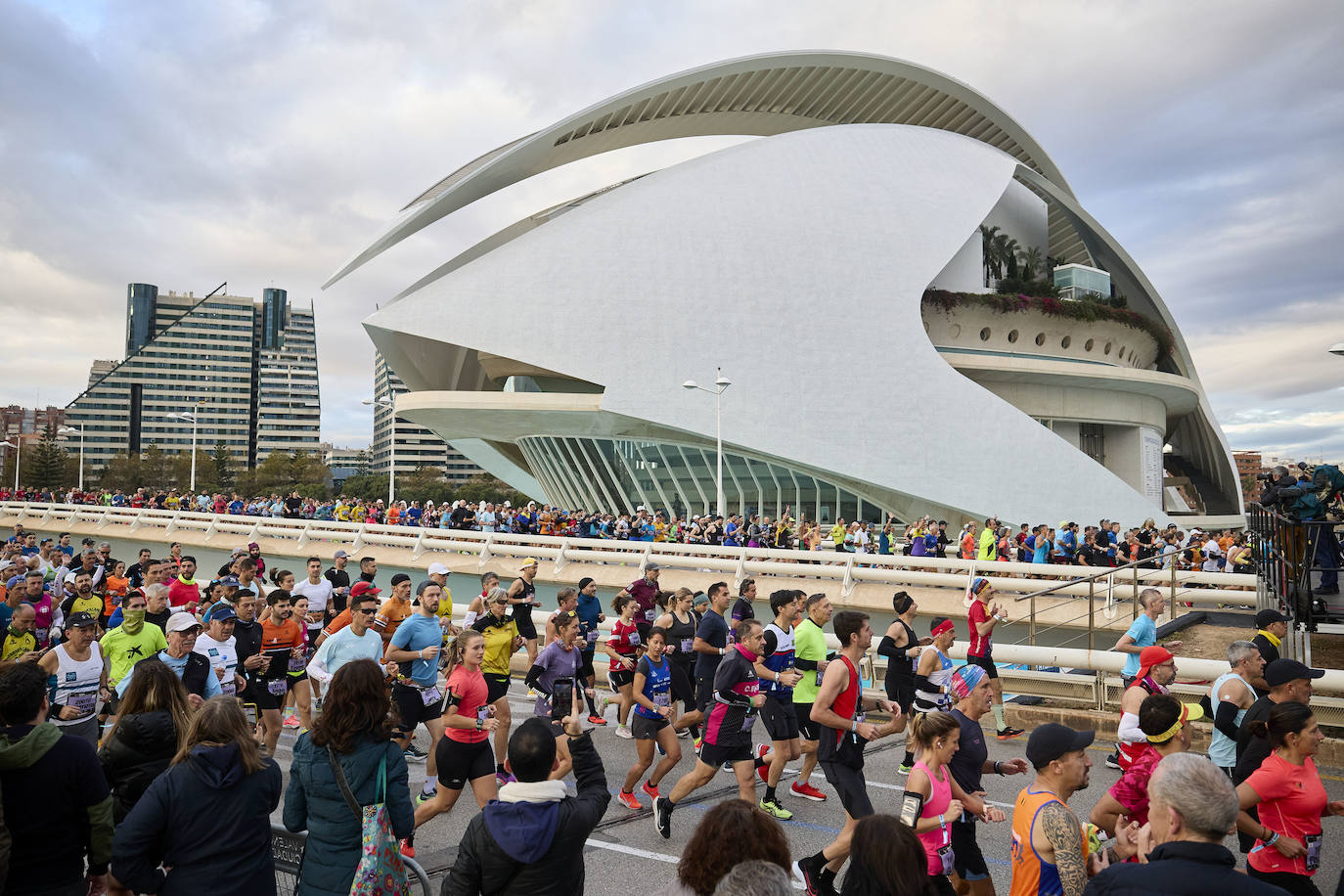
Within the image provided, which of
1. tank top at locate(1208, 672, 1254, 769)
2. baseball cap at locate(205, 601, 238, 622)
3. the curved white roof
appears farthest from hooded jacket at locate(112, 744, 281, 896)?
the curved white roof

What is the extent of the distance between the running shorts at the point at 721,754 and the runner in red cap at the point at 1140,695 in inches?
91.2

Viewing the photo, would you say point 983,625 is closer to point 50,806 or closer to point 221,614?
point 221,614

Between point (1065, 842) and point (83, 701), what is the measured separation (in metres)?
6.16

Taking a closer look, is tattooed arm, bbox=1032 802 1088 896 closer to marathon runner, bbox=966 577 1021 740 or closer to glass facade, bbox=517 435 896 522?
marathon runner, bbox=966 577 1021 740

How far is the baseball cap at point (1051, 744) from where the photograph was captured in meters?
3.60

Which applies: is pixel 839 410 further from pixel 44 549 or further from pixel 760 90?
pixel 44 549

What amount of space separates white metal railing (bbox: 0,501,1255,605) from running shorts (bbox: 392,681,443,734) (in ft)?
20.9

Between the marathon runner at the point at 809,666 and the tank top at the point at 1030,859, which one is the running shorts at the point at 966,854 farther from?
the marathon runner at the point at 809,666

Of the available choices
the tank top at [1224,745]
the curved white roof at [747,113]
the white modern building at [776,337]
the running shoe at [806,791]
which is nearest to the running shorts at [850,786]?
the running shoe at [806,791]

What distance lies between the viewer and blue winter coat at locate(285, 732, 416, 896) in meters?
3.51

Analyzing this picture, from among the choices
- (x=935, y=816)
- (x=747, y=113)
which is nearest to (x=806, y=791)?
(x=935, y=816)

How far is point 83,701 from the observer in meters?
6.03

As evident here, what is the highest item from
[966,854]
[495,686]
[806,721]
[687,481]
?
[687,481]

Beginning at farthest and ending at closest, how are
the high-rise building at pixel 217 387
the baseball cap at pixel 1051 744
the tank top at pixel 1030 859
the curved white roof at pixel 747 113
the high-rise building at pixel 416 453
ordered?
the high-rise building at pixel 416 453, the high-rise building at pixel 217 387, the curved white roof at pixel 747 113, the baseball cap at pixel 1051 744, the tank top at pixel 1030 859
